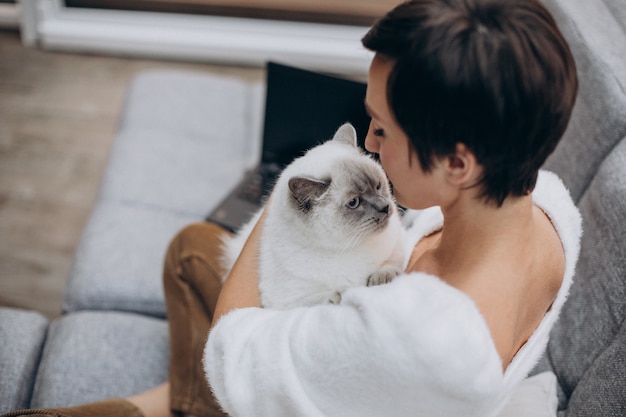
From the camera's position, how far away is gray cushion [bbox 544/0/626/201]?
1.28 m

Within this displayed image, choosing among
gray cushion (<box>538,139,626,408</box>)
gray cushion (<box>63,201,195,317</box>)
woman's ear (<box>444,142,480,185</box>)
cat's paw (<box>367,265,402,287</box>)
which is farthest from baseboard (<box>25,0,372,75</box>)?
woman's ear (<box>444,142,480,185</box>)

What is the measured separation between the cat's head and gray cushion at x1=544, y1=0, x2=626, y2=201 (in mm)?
541

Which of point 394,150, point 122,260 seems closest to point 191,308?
point 122,260

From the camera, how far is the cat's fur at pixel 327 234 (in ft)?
3.61

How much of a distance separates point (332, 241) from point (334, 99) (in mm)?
788

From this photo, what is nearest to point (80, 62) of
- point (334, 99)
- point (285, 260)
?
point (334, 99)

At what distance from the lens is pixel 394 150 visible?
2.74ft

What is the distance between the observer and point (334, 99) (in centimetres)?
180

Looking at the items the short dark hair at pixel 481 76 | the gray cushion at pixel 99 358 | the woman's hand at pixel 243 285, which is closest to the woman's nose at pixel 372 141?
the short dark hair at pixel 481 76

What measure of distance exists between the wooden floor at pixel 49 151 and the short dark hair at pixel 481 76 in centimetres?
182

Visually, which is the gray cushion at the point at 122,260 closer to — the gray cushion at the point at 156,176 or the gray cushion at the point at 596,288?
the gray cushion at the point at 156,176

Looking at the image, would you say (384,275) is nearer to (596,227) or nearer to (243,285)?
(243,285)

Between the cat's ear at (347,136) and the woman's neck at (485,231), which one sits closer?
the woman's neck at (485,231)

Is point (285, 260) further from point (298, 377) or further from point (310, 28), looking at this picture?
point (310, 28)
